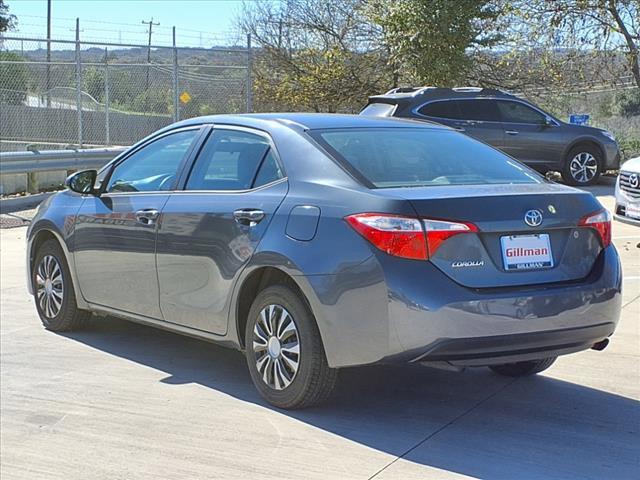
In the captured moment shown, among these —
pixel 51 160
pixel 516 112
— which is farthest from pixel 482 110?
pixel 51 160

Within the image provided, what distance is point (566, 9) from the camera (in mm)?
17641

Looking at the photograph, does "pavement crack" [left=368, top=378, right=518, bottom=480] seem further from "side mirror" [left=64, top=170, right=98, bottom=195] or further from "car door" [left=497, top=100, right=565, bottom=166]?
"car door" [left=497, top=100, right=565, bottom=166]

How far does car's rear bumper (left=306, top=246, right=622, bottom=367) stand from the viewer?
13.9ft

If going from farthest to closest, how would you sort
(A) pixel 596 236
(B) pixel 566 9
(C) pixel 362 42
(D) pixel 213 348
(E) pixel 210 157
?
(C) pixel 362 42, (B) pixel 566 9, (D) pixel 213 348, (E) pixel 210 157, (A) pixel 596 236

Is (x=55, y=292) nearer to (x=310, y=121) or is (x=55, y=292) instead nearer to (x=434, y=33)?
(x=310, y=121)

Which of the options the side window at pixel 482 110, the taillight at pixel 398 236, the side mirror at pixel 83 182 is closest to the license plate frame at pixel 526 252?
the taillight at pixel 398 236

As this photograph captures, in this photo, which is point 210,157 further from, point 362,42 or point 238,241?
point 362,42

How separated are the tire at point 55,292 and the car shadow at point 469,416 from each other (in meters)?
0.73

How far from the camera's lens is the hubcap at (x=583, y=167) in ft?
51.1

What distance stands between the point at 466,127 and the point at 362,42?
23.5ft

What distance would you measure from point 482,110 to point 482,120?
0.18 metres

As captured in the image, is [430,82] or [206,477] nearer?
[206,477]

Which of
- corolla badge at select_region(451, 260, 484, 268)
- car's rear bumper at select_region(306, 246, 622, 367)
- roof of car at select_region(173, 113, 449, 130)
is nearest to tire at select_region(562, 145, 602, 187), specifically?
roof of car at select_region(173, 113, 449, 130)

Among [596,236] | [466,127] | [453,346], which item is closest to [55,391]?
[453,346]
